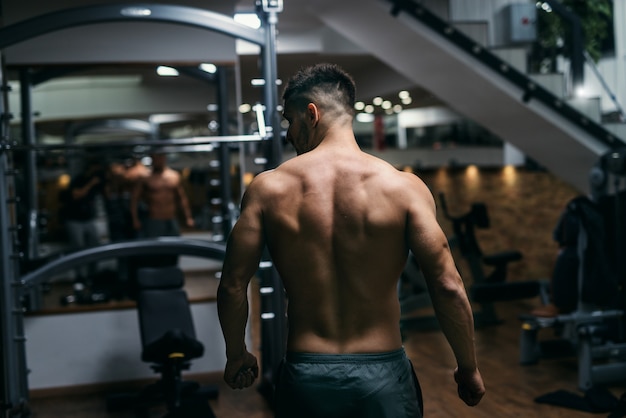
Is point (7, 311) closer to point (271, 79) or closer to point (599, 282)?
point (271, 79)

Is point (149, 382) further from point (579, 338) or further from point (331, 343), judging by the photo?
point (331, 343)

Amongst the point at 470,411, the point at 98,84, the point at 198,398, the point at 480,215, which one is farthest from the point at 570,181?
the point at 98,84

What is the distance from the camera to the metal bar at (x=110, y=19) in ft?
12.2

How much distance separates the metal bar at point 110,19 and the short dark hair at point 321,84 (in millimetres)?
1947

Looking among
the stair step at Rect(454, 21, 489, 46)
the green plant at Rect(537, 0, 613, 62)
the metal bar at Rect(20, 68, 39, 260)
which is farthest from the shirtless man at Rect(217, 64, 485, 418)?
the green plant at Rect(537, 0, 613, 62)

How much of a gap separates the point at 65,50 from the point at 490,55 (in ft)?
10.1

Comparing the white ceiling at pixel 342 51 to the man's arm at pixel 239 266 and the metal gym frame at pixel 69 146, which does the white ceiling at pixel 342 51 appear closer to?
the metal gym frame at pixel 69 146

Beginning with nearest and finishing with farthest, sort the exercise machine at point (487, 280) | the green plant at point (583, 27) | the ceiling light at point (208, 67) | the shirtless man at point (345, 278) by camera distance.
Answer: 1. the shirtless man at point (345, 278)
2. the ceiling light at point (208, 67)
3. the exercise machine at point (487, 280)
4. the green plant at point (583, 27)

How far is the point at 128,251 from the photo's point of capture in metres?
4.56

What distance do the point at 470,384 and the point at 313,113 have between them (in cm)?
80

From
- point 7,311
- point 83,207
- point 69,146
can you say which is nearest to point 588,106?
point 69,146

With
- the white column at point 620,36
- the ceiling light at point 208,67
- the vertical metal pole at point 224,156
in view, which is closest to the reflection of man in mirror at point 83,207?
the vertical metal pole at point 224,156

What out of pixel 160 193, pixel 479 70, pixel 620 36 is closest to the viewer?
pixel 479 70

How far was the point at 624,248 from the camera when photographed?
16.3 ft
